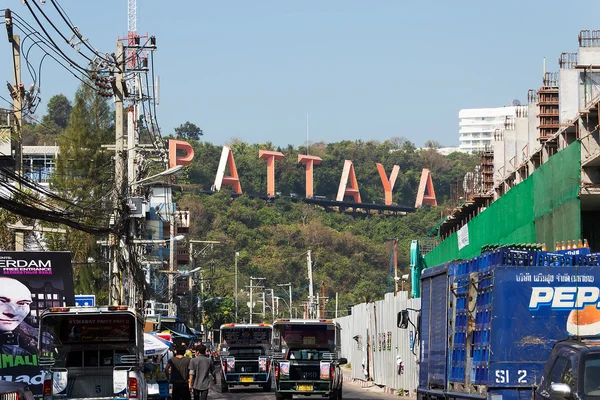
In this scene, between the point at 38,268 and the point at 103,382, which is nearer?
the point at 103,382

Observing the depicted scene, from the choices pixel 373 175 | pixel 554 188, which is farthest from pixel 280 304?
pixel 554 188

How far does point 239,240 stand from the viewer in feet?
521

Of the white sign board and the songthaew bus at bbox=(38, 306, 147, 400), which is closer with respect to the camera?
the songthaew bus at bbox=(38, 306, 147, 400)

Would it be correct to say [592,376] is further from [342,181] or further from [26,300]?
[342,181]

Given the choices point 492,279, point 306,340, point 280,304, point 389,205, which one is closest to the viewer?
point 492,279

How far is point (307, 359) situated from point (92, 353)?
35.4 feet

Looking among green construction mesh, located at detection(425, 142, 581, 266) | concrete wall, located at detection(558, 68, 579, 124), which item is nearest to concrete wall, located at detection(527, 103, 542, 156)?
green construction mesh, located at detection(425, 142, 581, 266)

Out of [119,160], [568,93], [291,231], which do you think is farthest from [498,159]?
[291,231]

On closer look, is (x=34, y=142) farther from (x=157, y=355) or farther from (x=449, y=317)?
(x=449, y=317)

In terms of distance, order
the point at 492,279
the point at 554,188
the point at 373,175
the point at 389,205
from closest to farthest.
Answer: the point at 492,279 < the point at 554,188 < the point at 389,205 < the point at 373,175

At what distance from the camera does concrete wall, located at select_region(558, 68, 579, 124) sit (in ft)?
137

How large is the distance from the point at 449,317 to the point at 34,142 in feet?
398

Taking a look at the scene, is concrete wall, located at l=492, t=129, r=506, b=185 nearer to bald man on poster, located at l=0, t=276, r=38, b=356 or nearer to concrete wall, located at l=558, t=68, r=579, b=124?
concrete wall, located at l=558, t=68, r=579, b=124

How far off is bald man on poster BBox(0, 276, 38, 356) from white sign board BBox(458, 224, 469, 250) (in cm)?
3210
